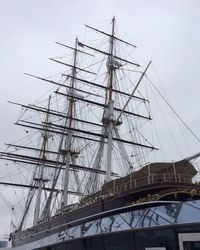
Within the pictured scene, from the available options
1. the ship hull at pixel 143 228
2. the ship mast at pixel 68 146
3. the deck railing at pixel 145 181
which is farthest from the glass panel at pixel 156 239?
the ship mast at pixel 68 146

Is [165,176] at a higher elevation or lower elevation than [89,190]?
lower

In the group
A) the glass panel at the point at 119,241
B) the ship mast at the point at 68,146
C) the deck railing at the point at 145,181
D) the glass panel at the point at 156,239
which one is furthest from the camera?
the ship mast at the point at 68,146

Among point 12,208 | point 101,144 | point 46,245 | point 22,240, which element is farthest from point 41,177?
point 46,245

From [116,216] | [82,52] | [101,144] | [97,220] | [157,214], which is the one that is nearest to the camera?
[157,214]

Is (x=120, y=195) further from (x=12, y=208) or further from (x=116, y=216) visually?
(x=12, y=208)

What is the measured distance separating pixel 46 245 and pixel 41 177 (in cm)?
2566

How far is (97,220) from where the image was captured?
1554 cm

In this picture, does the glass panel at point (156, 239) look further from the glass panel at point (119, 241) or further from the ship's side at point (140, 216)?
the glass panel at point (119, 241)

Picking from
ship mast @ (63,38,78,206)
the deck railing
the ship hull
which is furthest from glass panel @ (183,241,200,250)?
ship mast @ (63,38,78,206)

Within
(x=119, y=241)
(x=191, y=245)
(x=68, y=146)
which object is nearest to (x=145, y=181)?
(x=119, y=241)

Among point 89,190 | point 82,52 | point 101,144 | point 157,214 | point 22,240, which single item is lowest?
point 157,214

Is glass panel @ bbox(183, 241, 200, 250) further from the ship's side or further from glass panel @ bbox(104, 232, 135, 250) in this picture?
glass panel @ bbox(104, 232, 135, 250)

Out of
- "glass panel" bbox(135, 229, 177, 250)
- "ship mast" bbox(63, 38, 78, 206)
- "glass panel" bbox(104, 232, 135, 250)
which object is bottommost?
"glass panel" bbox(135, 229, 177, 250)

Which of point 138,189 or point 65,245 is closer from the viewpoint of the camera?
point 138,189
